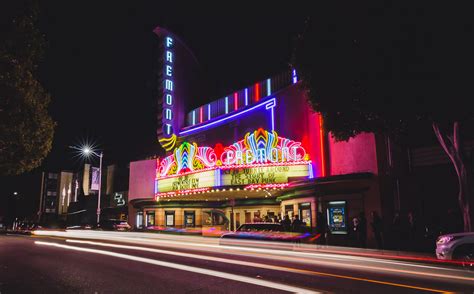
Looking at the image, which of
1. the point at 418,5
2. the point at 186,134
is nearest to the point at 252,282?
the point at 418,5

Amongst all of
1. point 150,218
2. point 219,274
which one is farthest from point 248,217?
point 219,274

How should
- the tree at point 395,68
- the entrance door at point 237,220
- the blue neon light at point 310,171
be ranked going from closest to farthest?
the tree at point 395,68 → the blue neon light at point 310,171 → the entrance door at point 237,220

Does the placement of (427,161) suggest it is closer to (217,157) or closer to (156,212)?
(217,157)

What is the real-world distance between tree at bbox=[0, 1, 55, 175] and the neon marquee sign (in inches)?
465

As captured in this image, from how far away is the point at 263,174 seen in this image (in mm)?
23188

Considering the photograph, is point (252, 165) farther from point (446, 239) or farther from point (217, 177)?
point (446, 239)

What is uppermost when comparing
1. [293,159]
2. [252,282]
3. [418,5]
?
[418,5]

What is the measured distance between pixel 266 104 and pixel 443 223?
14.0 metres

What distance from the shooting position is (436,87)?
12.1m

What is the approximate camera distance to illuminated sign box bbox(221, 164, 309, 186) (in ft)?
73.4

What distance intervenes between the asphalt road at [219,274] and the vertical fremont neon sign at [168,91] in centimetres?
2269

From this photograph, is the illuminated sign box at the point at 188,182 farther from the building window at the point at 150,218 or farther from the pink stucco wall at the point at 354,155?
the pink stucco wall at the point at 354,155

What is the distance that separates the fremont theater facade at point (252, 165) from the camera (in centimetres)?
2008

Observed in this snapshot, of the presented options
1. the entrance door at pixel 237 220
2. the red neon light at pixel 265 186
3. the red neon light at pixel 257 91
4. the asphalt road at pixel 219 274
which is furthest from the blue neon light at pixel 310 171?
the entrance door at pixel 237 220
